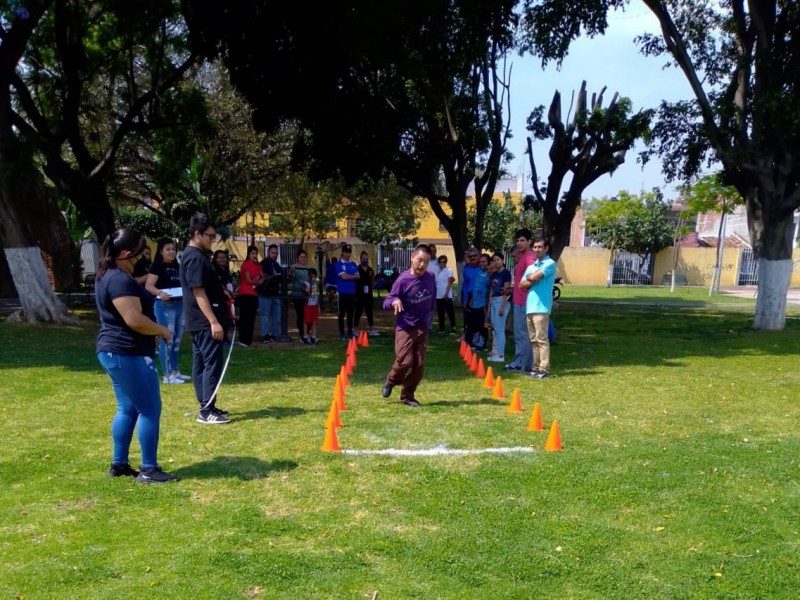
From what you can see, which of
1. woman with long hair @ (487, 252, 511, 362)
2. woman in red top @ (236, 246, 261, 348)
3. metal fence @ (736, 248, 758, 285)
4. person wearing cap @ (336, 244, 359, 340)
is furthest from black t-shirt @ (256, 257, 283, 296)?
metal fence @ (736, 248, 758, 285)

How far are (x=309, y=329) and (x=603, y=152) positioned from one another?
11.3 metres

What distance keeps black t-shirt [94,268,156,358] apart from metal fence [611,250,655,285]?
38678 mm

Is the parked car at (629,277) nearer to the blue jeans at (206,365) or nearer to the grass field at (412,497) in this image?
the grass field at (412,497)

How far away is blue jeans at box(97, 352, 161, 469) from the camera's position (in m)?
4.77

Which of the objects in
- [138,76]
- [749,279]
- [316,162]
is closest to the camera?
[316,162]

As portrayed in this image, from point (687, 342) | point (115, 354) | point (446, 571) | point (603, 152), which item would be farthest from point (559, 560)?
point (603, 152)

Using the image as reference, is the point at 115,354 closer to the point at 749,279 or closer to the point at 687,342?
the point at 687,342

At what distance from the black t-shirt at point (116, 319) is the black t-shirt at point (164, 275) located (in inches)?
151

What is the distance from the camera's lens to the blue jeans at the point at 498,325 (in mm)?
10641

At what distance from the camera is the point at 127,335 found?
187 inches

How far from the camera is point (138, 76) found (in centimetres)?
2272

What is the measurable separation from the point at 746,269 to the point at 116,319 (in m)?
41.6

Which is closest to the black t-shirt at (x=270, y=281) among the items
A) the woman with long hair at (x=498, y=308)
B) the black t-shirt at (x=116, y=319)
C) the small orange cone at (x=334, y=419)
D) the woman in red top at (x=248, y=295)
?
the woman in red top at (x=248, y=295)

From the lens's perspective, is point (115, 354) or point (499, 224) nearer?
point (115, 354)
